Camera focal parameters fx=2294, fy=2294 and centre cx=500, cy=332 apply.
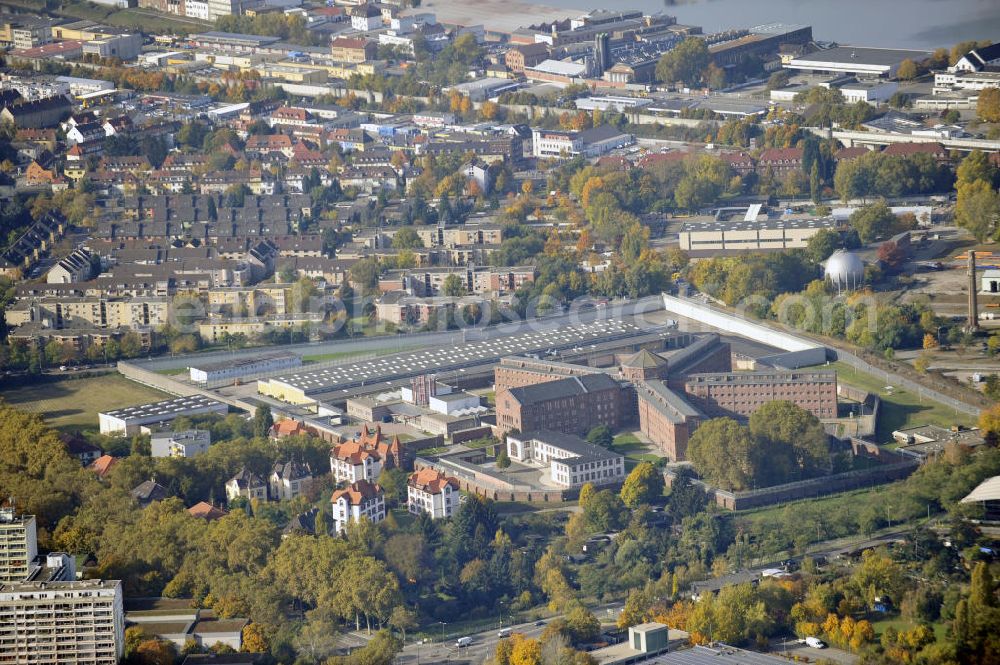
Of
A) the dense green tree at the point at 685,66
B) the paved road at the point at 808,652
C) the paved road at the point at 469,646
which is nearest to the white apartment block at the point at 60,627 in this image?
the paved road at the point at 469,646

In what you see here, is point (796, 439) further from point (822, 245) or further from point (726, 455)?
point (822, 245)

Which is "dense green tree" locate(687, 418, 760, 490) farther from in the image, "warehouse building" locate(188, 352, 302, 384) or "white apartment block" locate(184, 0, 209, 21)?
"white apartment block" locate(184, 0, 209, 21)

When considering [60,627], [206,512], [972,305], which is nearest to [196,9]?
[972,305]

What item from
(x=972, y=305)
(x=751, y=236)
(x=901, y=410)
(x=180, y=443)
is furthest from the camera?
(x=751, y=236)

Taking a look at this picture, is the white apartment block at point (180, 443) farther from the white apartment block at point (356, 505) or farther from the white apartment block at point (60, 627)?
the white apartment block at point (60, 627)

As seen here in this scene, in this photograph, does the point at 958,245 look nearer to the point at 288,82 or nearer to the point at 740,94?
the point at 740,94

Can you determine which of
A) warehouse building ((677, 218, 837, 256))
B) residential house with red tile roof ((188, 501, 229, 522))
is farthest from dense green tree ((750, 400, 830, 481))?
warehouse building ((677, 218, 837, 256))

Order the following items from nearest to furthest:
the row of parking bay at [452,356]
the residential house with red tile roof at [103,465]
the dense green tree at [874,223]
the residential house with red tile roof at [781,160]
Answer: the residential house with red tile roof at [103,465]
the row of parking bay at [452,356]
the dense green tree at [874,223]
the residential house with red tile roof at [781,160]
